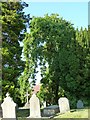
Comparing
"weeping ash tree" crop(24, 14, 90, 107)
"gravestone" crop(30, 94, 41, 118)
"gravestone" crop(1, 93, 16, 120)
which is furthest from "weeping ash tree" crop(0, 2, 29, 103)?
"weeping ash tree" crop(24, 14, 90, 107)

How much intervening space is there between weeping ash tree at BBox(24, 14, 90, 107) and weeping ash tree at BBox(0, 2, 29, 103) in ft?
25.3

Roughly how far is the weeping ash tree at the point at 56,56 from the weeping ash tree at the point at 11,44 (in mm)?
7721

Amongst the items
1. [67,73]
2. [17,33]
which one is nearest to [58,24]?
[67,73]

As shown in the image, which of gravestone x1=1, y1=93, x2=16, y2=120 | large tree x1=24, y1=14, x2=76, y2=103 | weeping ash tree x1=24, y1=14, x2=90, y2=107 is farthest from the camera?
large tree x1=24, y1=14, x2=76, y2=103

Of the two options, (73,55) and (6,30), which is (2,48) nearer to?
(6,30)

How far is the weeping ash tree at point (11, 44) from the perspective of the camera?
17812mm

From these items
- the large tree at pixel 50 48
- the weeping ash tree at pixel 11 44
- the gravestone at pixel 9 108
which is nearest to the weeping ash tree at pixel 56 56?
the large tree at pixel 50 48

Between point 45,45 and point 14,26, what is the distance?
9.79 metres

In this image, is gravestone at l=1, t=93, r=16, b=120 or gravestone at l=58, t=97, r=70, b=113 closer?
gravestone at l=1, t=93, r=16, b=120

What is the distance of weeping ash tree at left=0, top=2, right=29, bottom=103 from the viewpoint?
17812 millimetres

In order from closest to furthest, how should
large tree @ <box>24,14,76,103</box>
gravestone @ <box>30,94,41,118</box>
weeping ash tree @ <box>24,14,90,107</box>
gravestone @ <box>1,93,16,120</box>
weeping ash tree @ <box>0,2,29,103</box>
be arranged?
gravestone @ <box>1,93,16,120</box> < gravestone @ <box>30,94,41,118</box> < weeping ash tree @ <box>0,2,29,103</box> < weeping ash tree @ <box>24,14,90,107</box> < large tree @ <box>24,14,76,103</box>

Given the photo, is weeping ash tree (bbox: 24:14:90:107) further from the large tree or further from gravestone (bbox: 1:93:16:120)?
gravestone (bbox: 1:93:16:120)

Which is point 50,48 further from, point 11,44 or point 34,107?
point 34,107

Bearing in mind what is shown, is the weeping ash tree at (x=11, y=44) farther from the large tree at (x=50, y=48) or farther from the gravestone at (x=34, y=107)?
the large tree at (x=50, y=48)
